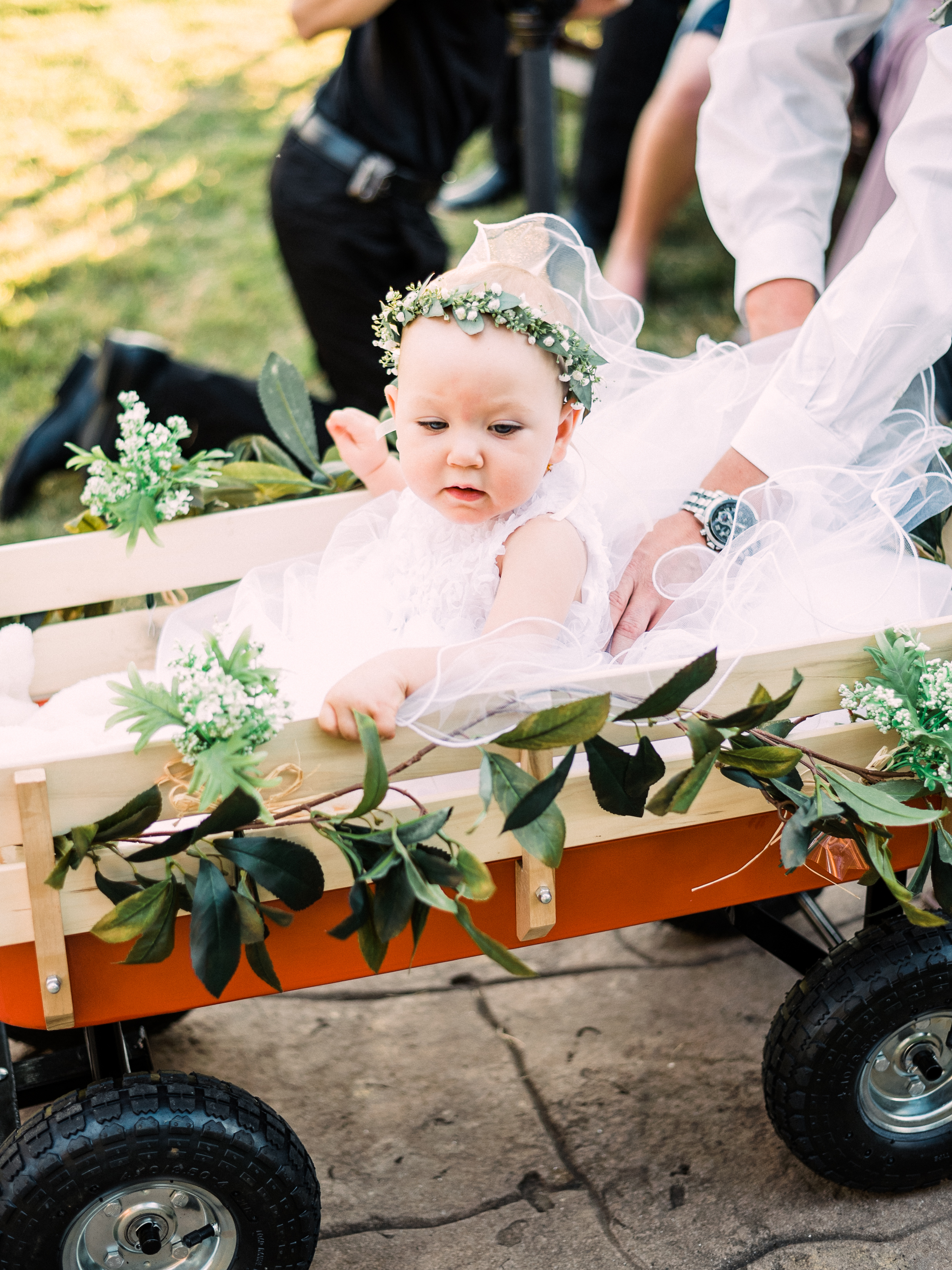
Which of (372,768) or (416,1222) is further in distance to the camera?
(416,1222)

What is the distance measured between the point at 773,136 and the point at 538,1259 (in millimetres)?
1612

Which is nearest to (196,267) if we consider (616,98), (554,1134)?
(616,98)

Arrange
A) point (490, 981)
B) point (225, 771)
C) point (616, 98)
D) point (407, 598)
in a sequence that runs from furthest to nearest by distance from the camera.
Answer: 1. point (616, 98)
2. point (490, 981)
3. point (407, 598)
4. point (225, 771)

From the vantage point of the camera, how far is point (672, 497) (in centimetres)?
170

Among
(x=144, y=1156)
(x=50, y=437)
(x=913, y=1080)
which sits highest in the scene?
(x=144, y=1156)

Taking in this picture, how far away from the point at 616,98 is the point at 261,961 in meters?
3.86

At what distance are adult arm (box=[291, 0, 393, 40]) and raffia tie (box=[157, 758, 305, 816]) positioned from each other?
178cm

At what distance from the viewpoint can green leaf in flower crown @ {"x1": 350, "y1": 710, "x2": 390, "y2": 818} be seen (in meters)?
1.10

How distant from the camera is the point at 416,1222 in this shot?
1.58 m

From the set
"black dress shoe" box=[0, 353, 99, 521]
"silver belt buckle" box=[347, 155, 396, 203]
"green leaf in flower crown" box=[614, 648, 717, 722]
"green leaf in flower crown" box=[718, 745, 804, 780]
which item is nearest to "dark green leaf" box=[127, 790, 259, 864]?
"green leaf in flower crown" box=[614, 648, 717, 722]

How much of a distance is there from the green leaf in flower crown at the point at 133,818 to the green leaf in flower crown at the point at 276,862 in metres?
0.07

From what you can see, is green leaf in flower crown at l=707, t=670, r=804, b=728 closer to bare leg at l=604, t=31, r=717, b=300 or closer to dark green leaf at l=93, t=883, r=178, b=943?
dark green leaf at l=93, t=883, r=178, b=943

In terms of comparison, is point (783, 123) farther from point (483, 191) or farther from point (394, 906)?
point (483, 191)

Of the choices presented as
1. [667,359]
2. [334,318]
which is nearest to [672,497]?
[667,359]
